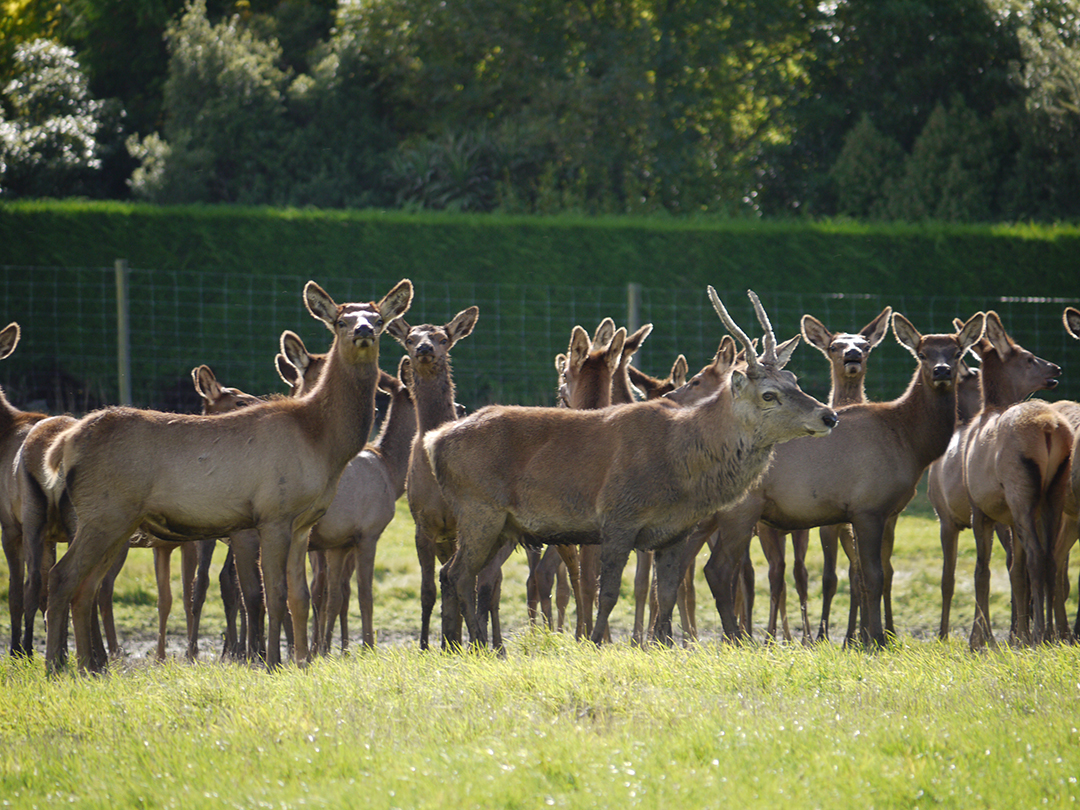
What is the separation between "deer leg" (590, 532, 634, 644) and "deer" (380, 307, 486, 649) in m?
1.27

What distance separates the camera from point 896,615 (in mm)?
10578

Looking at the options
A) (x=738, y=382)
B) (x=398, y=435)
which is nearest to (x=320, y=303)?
(x=398, y=435)

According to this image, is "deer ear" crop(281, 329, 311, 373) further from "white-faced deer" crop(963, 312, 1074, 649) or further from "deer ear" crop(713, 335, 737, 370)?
"white-faced deer" crop(963, 312, 1074, 649)

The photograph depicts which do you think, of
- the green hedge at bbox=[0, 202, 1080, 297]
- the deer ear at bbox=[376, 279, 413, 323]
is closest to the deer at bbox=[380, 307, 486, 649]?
the deer ear at bbox=[376, 279, 413, 323]

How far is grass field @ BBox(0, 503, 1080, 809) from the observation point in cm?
451

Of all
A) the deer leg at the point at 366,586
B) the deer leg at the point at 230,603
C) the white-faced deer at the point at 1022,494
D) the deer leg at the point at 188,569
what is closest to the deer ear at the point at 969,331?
the white-faced deer at the point at 1022,494

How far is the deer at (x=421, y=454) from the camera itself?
26.7ft

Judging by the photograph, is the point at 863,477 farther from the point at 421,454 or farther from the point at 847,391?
the point at 421,454

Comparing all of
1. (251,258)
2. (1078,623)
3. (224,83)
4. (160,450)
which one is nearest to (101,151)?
(224,83)

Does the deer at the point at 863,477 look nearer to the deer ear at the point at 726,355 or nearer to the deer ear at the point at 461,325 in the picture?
the deer ear at the point at 726,355

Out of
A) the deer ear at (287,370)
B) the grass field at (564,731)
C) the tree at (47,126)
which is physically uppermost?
the tree at (47,126)

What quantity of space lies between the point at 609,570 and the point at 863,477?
2069 millimetres

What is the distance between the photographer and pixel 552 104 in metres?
24.8

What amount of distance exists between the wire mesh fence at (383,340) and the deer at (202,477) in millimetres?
7936
